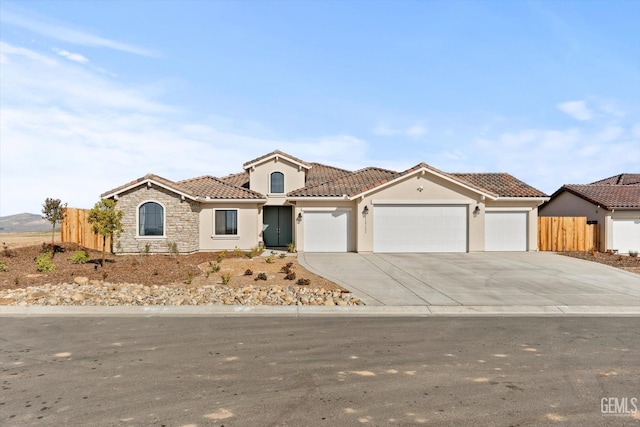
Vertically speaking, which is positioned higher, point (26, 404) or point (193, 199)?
point (193, 199)

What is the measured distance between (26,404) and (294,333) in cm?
438

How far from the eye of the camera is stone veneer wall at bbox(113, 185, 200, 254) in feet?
75.2

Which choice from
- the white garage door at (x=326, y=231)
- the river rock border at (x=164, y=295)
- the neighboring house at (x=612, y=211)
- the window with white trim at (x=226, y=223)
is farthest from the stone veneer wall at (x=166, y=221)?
the neighboring house at (x=612, y=211)

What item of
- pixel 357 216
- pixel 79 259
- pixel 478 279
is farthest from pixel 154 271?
pixel 478 279

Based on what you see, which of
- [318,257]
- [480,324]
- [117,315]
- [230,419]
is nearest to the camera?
[230,419]

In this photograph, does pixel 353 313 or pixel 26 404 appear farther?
pixel 353 313

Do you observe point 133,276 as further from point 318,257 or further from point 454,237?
point 454,237

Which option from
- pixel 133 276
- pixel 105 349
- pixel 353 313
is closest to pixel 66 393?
pixel 105 349

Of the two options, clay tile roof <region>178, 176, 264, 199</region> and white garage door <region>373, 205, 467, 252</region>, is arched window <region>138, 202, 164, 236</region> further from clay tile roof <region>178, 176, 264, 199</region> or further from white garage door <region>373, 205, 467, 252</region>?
white garage door <region>373, 205, 467, 252</region>

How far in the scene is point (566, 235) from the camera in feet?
82.1

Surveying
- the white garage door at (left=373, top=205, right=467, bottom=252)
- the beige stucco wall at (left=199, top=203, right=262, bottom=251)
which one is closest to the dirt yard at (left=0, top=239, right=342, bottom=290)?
the beige stucco wall at (left=199, top=203, right=262, bottom=251)

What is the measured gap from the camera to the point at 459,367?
248 inches

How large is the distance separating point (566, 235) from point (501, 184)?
4.53m

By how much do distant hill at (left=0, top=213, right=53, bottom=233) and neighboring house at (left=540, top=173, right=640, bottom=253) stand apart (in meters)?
83.3
